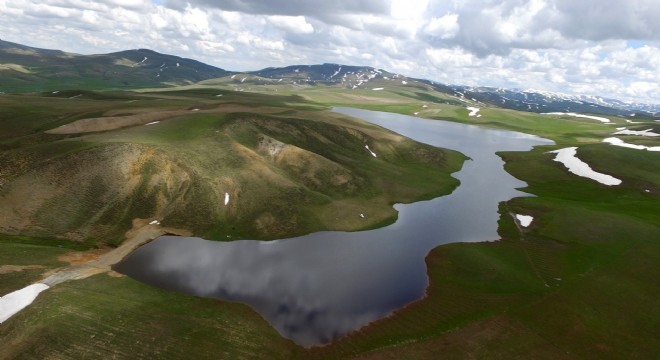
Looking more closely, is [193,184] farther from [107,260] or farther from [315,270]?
[315,270]

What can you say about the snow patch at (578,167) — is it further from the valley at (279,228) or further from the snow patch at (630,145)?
the snow patch at (630,145)

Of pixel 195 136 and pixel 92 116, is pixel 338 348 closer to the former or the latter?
pixel 195 136

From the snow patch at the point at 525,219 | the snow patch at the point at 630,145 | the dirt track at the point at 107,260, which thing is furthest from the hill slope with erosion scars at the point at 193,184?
the snow patch at the point at 630,145

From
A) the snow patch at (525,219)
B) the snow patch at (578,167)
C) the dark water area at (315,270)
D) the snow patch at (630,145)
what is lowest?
the snow patch at (525,219)

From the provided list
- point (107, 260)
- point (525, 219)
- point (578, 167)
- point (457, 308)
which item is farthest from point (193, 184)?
point (578, 167)

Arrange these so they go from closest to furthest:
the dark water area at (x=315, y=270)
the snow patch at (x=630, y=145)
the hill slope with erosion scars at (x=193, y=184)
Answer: the dark water area at (x=315, y=270)
the hill slope with erosion scars at (x=193, y=184)
the snow patch at (x=630, y=145)

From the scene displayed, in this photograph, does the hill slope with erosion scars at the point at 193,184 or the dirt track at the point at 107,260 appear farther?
the hill slope with erosion scars at the point at 193,184

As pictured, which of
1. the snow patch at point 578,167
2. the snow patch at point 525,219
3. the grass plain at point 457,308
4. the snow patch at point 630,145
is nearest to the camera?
the grass plain at point 457,308
